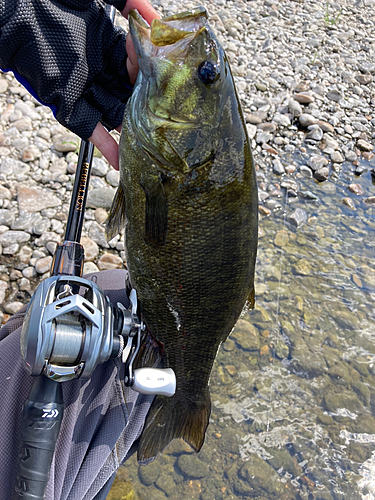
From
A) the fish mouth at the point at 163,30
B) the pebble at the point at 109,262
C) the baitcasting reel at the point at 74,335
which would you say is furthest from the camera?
the pebble at the point at 109,262

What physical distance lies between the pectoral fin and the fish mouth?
54cm

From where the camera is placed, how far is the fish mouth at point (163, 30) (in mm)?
1743

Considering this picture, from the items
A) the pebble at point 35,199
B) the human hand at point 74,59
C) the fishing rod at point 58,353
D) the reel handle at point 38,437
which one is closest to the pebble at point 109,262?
the pebble at point 35,199

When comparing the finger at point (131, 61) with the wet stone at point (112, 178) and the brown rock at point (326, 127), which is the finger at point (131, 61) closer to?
the wet stone at point (112, 178)

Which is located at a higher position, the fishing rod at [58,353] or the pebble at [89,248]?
the fishing rod at [58,353]

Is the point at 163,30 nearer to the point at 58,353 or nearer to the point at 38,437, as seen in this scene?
the point at 58,353

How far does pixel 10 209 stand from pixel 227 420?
2.54m

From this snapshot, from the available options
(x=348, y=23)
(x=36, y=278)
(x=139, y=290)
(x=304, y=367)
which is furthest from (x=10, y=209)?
(x=348, y=23)

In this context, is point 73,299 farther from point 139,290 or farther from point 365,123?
point 365,123

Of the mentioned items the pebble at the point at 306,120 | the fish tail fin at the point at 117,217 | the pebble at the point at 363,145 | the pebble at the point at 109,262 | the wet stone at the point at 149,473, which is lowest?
the wet stone at the point at 149,473

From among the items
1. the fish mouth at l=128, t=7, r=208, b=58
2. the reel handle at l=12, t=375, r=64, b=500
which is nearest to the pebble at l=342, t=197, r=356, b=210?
the fish mouth at l=128, t=7, r=208, b=58

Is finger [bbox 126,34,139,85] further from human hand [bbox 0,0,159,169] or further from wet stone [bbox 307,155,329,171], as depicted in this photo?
wet stone [bbox 307,155,329,171]

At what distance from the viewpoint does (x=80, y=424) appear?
203cm

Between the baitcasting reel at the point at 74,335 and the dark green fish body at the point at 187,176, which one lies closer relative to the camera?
the baitcasting reel at the point at 74,335
